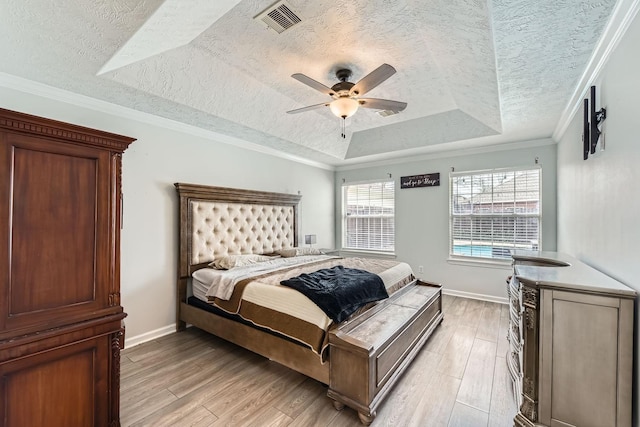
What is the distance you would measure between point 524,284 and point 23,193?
9.21ft

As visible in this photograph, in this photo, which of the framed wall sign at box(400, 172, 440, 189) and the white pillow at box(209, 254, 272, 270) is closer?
the white pillow at box(209, 254, 272, 270)

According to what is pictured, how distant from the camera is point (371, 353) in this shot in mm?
1824

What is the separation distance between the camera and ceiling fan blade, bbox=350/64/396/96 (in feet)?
6.56

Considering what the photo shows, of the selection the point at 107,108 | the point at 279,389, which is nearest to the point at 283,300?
the point at 279,389

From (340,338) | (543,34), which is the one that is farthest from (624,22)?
(340,338)

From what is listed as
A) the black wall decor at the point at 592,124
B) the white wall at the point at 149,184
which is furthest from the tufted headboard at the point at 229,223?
the black wall decor at the point at 592,124

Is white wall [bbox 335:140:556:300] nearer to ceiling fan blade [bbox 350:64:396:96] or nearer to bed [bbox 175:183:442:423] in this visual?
bed [bbox 175:183:442:423]

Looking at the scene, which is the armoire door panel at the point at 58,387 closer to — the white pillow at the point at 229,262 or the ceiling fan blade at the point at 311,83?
the white pillow at the point at 229,262

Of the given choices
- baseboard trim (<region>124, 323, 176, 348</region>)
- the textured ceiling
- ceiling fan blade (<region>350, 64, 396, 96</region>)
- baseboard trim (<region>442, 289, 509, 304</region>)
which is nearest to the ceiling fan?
ceiling fan blade (<region>350, 64, 396, 96</region>)

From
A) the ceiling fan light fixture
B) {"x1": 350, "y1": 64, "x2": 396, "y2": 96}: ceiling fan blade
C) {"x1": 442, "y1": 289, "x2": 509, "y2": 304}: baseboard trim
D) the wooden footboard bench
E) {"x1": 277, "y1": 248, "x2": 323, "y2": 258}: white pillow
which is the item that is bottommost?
{"x1": 442, "y1": 289, "x2": 509, "y2": 304}: baseboard trim

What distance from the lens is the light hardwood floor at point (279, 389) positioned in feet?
6.09

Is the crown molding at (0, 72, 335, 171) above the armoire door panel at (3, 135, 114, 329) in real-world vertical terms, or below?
above

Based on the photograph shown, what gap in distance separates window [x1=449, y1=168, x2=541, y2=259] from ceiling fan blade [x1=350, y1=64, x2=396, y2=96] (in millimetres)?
3110

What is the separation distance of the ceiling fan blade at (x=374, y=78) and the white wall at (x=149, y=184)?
230cm
